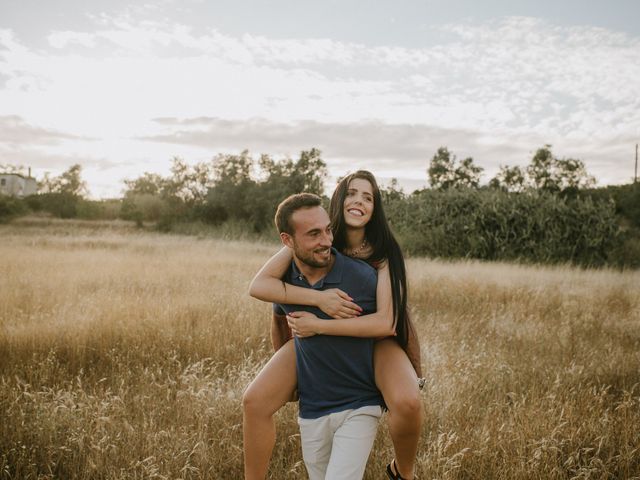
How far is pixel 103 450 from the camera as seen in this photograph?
10.4 feet

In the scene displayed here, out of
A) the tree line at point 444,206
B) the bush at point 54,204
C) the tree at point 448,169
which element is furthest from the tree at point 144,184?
the tree at point 448,169

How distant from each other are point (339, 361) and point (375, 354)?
310 mm

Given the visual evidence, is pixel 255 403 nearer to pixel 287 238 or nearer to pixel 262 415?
pixel 262 415

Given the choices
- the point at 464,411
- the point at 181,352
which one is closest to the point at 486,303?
the point at 464,411

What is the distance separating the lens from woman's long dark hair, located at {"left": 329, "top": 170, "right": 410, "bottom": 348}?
2758mm

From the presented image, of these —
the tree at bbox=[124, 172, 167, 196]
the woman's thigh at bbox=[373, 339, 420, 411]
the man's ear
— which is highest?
the tree at bbox=[124, 172, 167, 196]

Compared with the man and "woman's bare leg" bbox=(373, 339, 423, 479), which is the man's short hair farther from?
"woman's bare leg" bbox=(373, 339, 423, 479)

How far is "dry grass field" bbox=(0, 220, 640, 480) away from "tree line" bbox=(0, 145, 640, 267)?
10562mm

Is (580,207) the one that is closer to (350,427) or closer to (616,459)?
(616,459)

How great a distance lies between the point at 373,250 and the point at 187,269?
8.92m

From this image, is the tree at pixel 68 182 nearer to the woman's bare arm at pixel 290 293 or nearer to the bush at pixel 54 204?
the bush at pixel 54 204

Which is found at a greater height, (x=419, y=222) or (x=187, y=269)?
(x=419, y=222)

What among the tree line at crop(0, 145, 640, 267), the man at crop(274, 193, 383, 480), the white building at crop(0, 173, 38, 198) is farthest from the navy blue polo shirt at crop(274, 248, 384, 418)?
the white building at crop(0, 173, 38, 198)

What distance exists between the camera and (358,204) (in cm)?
318
